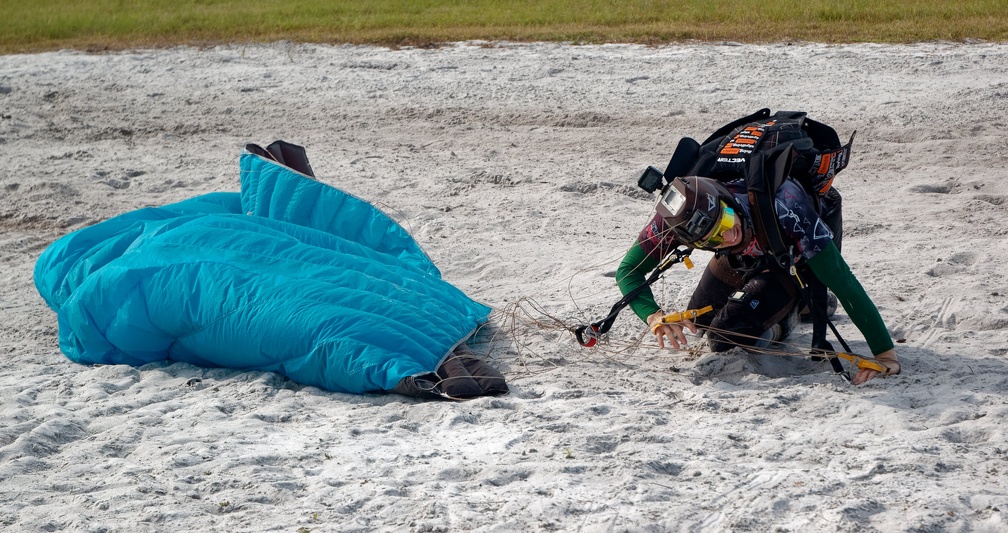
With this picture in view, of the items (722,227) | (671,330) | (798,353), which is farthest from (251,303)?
(798,353)

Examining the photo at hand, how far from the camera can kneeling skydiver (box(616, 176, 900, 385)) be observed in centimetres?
336

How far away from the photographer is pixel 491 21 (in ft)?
34.8

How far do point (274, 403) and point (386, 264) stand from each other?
1183 mm

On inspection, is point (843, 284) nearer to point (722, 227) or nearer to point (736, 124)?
point (722, 227)

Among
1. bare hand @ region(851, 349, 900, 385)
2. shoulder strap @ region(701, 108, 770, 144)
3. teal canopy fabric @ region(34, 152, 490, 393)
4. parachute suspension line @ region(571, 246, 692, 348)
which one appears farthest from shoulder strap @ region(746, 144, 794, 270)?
teal canopy fabric @ region(34, 152, 490, 393)

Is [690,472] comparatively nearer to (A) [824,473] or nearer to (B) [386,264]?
(A) [824,473]

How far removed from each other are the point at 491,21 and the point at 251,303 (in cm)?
733

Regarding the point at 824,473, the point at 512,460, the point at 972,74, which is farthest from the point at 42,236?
the point at 972,74

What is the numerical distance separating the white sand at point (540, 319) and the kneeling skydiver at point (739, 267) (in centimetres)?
17

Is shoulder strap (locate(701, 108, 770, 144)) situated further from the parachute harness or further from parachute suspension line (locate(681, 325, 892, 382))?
parachute suspension line (locate(681, 325, 892, 382))

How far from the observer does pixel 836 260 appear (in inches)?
135

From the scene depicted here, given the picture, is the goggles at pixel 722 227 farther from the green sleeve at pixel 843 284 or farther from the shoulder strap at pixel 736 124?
the shoulder strap at pixel 736 124

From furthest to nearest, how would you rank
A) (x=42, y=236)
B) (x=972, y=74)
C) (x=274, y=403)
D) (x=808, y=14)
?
(x=808, y=14), (x=972, y=74), (x=42, y=236), (x=274, y=403)

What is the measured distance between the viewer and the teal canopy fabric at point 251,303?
3.83 metres
